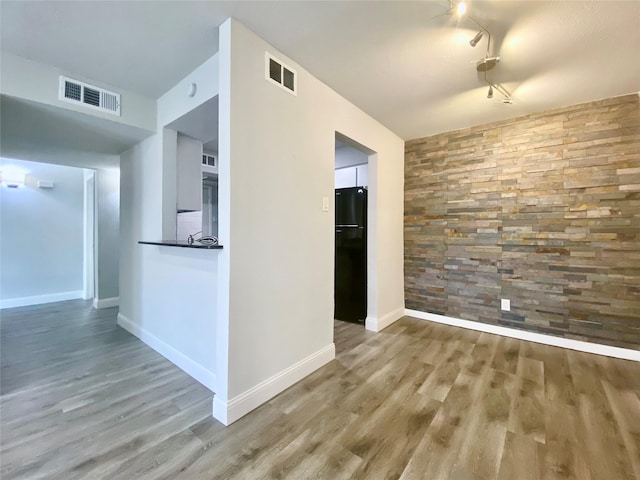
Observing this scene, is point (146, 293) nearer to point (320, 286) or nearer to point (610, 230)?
point (320, 286)

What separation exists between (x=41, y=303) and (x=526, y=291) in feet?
22.0

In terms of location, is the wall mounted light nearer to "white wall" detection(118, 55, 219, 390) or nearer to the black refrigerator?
"white wall" detection(118, 55, 219, 390)

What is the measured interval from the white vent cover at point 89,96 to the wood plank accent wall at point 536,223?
326cm

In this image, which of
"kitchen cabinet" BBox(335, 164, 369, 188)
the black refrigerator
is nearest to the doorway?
the black refrigerator

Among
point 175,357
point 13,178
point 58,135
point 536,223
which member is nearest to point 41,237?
point 13,178

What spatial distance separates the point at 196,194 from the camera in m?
2.84

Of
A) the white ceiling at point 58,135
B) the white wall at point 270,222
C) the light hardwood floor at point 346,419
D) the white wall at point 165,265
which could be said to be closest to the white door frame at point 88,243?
the white ceiling at point 58,135

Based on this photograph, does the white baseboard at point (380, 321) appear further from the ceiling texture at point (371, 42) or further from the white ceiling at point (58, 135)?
the white ceiling at point (58, 135)

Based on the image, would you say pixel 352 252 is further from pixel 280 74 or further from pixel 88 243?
pixel 88 243

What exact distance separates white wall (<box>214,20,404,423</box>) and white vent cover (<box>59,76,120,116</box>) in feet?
4.53

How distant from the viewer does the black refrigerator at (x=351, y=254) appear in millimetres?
3281

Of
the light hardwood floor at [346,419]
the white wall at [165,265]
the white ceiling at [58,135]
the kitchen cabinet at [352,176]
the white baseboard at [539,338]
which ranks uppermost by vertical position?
the white ceiling at [58,135]

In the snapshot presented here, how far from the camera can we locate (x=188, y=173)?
2.75 metres

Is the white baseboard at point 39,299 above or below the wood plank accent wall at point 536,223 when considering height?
below
